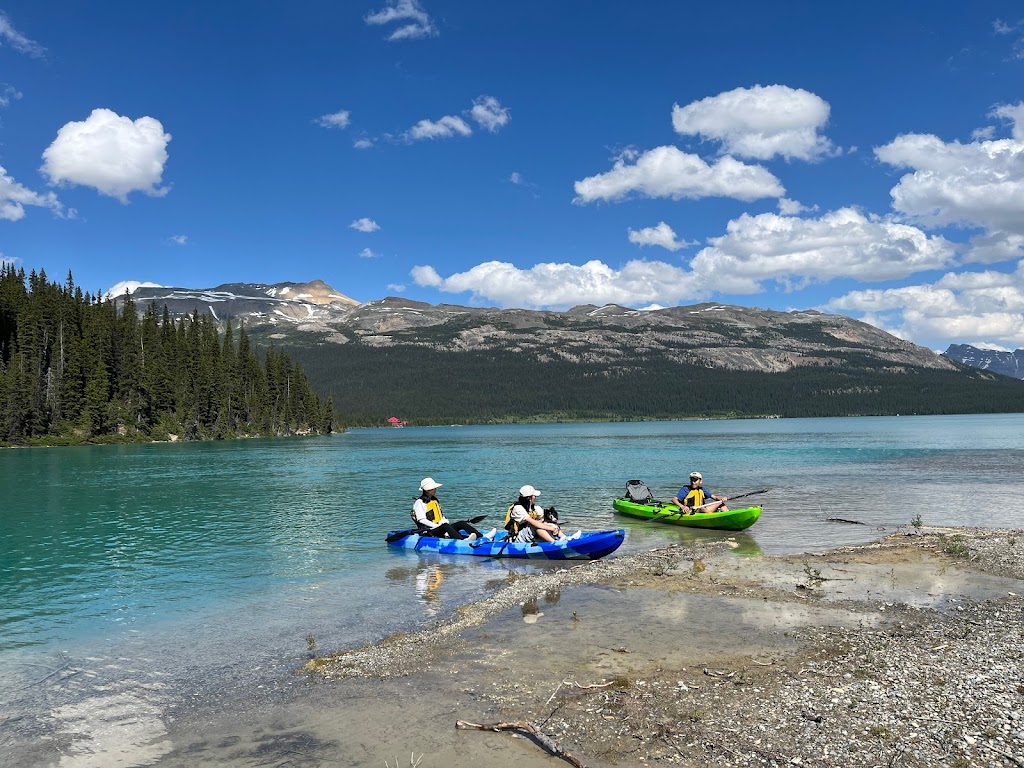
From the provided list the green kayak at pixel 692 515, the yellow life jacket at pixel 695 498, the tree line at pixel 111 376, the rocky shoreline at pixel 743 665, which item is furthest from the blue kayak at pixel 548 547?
the tree line at pixel 111 376

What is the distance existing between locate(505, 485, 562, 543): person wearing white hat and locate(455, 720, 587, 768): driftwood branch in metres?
14.2

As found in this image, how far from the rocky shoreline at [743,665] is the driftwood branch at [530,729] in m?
0.08

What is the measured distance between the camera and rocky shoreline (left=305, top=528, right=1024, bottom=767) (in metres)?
8.90

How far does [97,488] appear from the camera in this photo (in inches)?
2008

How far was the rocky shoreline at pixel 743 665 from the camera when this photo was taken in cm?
890

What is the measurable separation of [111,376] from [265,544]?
11446cm

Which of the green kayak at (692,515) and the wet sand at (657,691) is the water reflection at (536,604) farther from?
the green kayak at (692,515)

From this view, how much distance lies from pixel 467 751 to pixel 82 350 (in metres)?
132

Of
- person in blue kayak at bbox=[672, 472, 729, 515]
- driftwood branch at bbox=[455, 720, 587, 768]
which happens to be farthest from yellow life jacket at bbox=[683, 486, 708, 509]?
driftwood branch at bbox=[455, 720, 587, 768]

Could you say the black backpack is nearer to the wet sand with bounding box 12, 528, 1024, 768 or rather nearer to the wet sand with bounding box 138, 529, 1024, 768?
the wet sand with bounding box 138, 529, 1024, 768

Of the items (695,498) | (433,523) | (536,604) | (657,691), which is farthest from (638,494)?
(657,691)

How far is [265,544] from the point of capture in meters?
29.0

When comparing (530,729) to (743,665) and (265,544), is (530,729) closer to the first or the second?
(743,665)

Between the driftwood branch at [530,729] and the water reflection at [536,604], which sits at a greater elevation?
the driftwood branch at [530,729]
